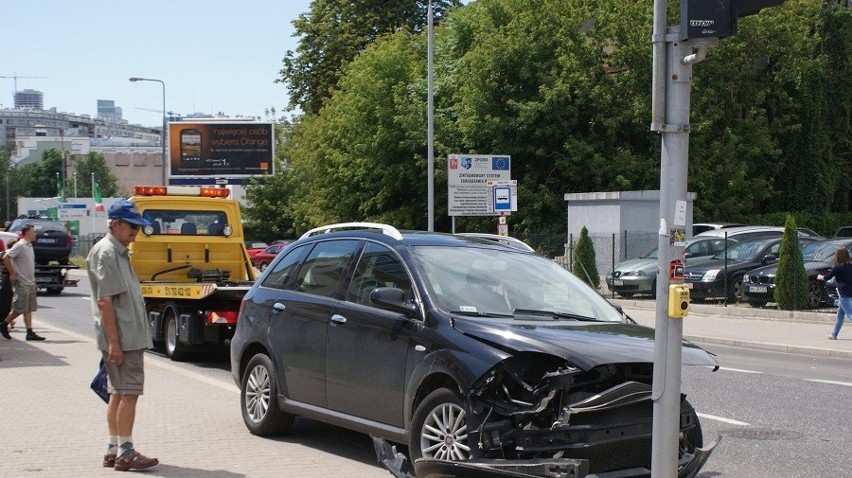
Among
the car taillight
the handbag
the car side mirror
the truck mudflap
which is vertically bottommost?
the car taillight

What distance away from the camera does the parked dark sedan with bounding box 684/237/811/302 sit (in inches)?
1056

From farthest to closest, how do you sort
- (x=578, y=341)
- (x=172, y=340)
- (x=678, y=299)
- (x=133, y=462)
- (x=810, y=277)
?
(x=810, y=277), (x=172, y=340), (x=133, y=462), (x=578, y=341), (x=678, y=299)

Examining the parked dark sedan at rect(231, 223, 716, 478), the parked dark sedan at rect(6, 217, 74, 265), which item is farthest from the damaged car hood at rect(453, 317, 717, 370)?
the parked dark sedan at rect(6, 217, 74, 265)

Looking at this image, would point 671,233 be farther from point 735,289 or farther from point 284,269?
point 735,289

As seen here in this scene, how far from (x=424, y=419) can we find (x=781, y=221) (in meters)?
38.8

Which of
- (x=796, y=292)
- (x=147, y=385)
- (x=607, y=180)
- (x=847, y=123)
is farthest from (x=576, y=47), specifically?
(x=147, y=385)

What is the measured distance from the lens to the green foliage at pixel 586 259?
1246 inches

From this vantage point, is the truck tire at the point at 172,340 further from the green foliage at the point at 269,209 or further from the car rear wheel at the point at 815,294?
the green foliage at the point at 269,209

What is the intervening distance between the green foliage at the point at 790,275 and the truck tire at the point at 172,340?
14.0 metres

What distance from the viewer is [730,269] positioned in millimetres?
26859

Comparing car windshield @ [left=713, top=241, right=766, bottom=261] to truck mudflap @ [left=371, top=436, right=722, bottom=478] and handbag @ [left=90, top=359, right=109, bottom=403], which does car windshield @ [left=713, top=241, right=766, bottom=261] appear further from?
handbag @ [left=90, top=359, right=109, bottom=403]

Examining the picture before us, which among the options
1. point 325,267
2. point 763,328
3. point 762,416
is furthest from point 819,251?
point 325,267

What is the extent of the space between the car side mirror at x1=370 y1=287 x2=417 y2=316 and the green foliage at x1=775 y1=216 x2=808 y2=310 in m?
18.2

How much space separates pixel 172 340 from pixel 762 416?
8.27 m
